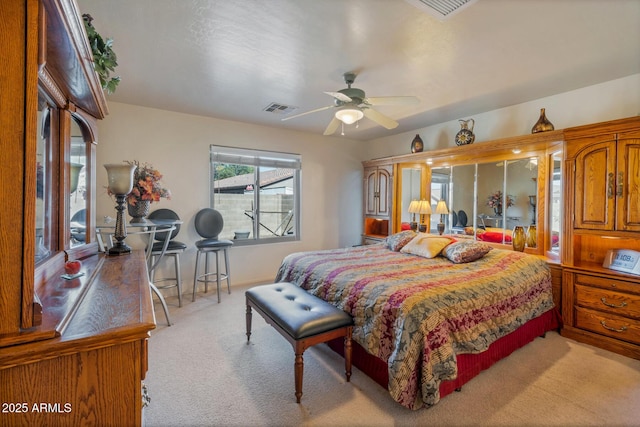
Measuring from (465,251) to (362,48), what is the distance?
2176mm

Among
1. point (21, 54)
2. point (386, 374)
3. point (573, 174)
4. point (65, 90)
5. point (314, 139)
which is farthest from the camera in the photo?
point (314, 139)

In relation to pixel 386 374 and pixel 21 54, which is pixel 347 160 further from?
pixel 21 54

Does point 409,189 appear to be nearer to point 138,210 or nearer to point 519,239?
point 519,239

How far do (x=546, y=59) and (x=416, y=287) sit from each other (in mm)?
2270

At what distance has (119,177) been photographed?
210 centimetres

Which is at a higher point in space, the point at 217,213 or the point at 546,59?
the point at 546,59

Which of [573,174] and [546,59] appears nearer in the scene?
[546,59]

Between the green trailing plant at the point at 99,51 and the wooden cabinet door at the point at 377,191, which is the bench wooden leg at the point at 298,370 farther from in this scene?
the wooden cabinet door at the point at 377,191

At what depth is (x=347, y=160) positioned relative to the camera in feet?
18.6

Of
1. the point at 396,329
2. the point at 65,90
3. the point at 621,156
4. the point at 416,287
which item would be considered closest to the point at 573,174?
the point at 621,156

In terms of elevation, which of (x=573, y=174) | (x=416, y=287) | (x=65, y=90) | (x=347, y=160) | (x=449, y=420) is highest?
(x=347, y=160)

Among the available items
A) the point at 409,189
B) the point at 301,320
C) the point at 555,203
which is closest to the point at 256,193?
the point at 409,189

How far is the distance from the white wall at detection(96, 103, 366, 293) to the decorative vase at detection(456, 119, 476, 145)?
6.96 ft

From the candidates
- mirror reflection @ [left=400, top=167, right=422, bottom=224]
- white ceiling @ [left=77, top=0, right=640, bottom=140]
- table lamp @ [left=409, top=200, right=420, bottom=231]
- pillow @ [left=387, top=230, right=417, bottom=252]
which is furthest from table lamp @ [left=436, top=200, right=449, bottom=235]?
white ceiling @ [left=77, top=0, right=640, bottom=140]
